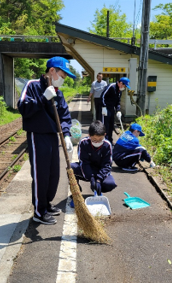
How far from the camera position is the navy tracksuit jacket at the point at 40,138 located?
9.45 feet

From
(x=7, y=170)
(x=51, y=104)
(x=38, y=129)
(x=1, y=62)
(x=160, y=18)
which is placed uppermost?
(x=160, y=18)

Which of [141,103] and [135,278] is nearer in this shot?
[135,278]

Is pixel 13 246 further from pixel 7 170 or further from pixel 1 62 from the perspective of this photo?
pixel 1 62

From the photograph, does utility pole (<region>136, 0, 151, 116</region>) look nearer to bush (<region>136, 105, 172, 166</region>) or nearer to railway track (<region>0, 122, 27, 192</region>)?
bush (<region>136, 105, 172, 166</region>)

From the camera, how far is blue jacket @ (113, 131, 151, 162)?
540cm

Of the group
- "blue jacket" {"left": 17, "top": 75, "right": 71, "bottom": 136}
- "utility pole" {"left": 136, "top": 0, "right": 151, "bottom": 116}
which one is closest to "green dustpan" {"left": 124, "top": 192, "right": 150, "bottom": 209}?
"blue jacket" {"left": 17, "top": 75, "right": 71, "bottom": 136}

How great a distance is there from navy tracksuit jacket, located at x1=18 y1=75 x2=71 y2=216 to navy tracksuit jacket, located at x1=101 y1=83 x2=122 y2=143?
3.47 metres

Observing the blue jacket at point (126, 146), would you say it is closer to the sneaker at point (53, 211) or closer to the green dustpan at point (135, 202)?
the green dustpan at point (135, 202)

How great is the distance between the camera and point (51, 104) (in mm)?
3018

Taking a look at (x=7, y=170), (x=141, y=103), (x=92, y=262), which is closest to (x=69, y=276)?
(x=92, y=262)

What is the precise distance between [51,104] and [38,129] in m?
0.33

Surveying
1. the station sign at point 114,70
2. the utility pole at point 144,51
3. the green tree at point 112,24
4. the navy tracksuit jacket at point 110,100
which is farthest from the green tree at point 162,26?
the navy tracksuit jacket at point 110,100

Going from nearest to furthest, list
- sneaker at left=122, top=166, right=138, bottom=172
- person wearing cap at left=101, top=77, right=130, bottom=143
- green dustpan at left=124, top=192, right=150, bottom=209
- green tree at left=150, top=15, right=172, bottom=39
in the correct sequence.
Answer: green dustpan at left=124, top=192, right=150, bottom=209
sneaker at left=122, top=166, right=138, bottom=172
person wearing cap at left=101, top=77, right=130, bottom=143
green tree at left=150, top=15, right=172, bottom=39

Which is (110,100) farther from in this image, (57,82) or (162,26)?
(162,26)
